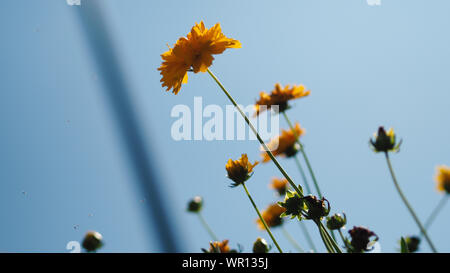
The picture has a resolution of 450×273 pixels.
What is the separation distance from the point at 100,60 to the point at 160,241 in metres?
1.00

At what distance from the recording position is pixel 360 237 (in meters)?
0.65

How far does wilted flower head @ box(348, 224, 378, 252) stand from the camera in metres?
0.65

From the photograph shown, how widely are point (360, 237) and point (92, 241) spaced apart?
0.98 meters

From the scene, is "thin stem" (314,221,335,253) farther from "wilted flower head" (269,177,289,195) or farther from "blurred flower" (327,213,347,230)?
"wilted flower head" (269,177,289,195)

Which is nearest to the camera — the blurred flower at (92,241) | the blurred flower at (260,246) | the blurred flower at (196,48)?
the blurred flower at (196,48)

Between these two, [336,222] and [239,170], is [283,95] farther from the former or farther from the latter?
[336,222]

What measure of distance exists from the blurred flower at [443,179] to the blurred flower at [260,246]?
2.79ft

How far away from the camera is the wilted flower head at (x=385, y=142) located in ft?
2.71

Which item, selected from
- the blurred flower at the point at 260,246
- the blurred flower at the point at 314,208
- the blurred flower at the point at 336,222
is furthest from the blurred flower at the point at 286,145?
the blurred flower at the point at 314,208

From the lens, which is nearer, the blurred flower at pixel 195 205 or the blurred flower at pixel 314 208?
the blurred flower at pixel 314 208

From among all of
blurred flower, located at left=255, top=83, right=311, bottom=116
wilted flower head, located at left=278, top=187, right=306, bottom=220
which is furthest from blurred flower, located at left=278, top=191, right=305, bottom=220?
blurred flower, located at left=255, top=83, right=311, bottom=116

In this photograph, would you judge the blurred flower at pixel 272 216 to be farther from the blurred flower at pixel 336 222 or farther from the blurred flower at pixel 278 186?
the blurred flower at pixel 336 222
